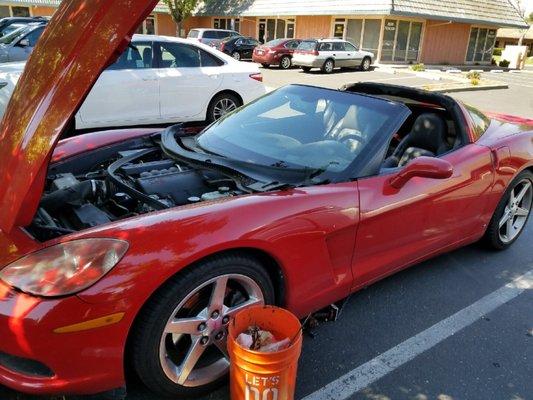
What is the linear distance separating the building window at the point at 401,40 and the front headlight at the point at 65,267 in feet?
85.4

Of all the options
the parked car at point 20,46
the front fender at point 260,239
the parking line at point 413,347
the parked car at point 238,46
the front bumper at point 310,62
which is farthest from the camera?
the parked car at point 238,46

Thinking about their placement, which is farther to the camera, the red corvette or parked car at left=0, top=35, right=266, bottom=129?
parked car at left=0, top=35, right=266, bottom=129

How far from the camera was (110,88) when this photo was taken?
6.84 metres

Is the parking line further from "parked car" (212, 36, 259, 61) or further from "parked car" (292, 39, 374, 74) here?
"parked car" (212, 36, 259, 61)

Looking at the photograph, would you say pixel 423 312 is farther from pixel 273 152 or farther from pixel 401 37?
pixel 401 37

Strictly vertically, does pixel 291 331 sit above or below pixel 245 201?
below

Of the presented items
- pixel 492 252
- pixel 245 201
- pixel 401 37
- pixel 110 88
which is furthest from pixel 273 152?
pixel 401 37

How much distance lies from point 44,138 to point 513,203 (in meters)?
3.55

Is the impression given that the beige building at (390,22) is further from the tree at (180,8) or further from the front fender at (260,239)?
the front fender at (260,239)

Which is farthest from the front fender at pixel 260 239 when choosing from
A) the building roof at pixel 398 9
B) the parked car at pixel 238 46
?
the building roof at pixel 398 9

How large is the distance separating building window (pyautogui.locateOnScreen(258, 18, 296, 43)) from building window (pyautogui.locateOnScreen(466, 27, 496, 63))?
10993 mm

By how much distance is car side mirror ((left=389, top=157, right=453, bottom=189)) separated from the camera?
2.65 meters

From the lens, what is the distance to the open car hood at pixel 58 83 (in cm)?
201

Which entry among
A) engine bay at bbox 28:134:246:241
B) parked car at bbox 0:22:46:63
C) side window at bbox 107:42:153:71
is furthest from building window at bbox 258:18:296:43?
engine bay at bbox 28:134:246:241
